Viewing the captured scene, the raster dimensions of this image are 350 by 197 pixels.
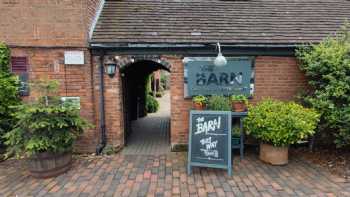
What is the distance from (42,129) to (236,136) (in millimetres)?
3897

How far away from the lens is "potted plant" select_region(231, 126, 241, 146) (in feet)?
17.2

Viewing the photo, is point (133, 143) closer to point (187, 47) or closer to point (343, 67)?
point (187, 47)

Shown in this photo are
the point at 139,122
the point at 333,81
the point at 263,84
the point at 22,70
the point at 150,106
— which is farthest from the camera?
the point at 150,106

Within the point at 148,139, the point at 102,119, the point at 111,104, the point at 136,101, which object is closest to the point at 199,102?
the point at 111,104

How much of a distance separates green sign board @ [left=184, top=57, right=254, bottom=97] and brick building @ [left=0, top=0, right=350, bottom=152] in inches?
5.7

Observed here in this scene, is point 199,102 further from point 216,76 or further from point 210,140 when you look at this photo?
point 210,140

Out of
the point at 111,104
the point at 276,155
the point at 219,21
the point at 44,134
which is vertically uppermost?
the point at 219,21

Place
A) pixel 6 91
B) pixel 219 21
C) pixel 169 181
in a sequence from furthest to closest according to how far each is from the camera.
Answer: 1. pixel 219 21
2. pixel 6 91
3. pixel 169 181

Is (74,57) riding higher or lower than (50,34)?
lower

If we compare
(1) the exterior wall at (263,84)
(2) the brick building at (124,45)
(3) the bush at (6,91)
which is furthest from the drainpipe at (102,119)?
(3) the bush at (6,91)

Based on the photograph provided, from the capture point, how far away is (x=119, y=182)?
4.21m

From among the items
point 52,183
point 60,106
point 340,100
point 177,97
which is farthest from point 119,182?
point 340,100

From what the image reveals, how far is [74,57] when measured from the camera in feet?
17.6

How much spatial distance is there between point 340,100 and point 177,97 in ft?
11.3
